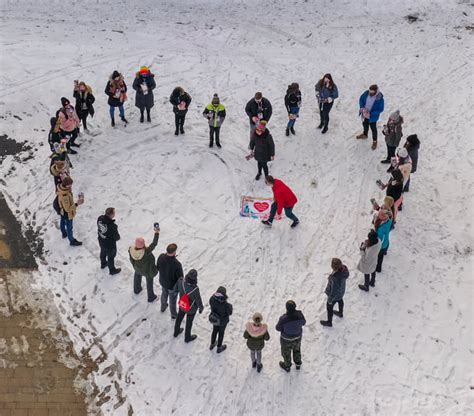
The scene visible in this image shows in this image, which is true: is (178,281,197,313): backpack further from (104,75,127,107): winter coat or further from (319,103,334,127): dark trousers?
(319,103,334,127): dark trousers

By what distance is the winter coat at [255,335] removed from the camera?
9227 millimetres

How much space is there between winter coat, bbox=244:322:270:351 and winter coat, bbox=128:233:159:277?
2225 millimetres

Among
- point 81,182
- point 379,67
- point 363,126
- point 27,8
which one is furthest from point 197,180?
point 27,8

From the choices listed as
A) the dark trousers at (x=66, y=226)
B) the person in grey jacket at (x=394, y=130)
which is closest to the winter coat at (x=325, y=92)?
the person in grey jacket at (x=394, y=130)

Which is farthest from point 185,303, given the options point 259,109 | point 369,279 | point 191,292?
point 259,109

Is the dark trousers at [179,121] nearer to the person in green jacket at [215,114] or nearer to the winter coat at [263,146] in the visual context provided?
the person in green jacket at [215,114]

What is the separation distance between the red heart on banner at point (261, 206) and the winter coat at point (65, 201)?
4172mm

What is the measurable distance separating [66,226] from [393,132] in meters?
7.94

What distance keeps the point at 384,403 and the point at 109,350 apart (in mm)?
4905

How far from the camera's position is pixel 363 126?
1537cm

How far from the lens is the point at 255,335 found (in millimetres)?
9273

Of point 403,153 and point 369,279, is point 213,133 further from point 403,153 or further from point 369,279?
point 369,279

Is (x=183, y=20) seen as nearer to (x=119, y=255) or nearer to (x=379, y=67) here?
(x=379, y=67)

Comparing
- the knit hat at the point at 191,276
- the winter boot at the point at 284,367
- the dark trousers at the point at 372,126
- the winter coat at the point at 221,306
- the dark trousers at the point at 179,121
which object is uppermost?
the dark trousers at the point at 372,126
